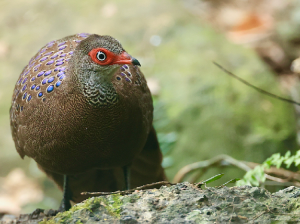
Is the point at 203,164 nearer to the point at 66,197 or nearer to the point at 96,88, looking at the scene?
the point at 66,197

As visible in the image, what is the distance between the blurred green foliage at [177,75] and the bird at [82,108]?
1.88 m

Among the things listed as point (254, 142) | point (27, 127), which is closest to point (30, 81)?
point (27, 127)

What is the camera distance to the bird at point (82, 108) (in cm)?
308

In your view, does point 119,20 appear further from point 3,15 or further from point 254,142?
point 254,142

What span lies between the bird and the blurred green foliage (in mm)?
1882

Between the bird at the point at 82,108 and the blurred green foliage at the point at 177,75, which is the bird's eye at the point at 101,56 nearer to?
the bird at the point at 82,108

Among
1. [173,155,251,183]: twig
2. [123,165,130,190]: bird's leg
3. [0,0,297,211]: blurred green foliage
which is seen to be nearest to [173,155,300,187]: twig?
[173,155,251,183]: twig

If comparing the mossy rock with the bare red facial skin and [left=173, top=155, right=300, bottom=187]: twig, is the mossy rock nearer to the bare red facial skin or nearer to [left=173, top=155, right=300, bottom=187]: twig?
the bare red facial skin

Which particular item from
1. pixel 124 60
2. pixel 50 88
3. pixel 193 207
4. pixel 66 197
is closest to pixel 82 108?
pixel 50 88

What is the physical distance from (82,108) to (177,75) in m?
3.24

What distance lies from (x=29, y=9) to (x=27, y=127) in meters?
4.63

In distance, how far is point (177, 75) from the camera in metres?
6.18

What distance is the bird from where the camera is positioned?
3.08 m

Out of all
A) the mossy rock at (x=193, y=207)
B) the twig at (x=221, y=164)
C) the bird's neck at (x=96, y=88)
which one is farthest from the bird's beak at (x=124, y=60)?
the twig at (x=221, y=164)
